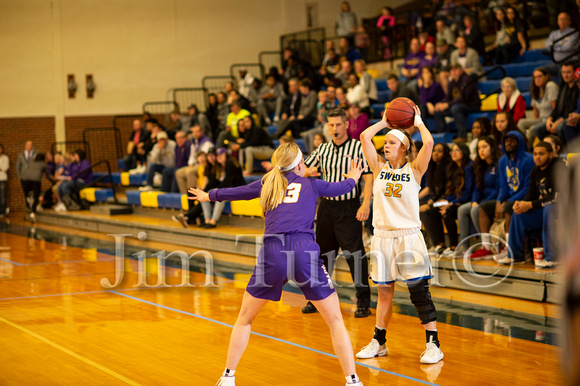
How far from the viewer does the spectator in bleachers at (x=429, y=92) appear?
11.1 m

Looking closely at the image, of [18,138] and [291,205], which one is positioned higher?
[18,138]

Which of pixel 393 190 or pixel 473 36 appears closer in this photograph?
pixel 393 190

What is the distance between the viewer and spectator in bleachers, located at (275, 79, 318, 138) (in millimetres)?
13617

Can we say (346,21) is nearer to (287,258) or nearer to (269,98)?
(269,98)

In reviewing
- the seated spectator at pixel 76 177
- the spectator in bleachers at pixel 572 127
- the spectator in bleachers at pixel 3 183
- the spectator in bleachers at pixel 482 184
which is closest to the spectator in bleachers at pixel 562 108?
the spectator in bleachers at pixel 572 127

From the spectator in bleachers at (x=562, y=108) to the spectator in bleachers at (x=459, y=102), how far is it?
5.71 feet

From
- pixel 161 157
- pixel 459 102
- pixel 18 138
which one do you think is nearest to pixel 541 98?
pixel 459 102

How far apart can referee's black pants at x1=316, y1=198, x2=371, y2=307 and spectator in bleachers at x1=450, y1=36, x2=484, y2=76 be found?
651 cm

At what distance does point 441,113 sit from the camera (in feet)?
35.5

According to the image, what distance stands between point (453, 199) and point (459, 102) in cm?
316

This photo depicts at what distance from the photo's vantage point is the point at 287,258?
3.94 metres

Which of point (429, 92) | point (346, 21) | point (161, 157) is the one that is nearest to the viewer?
point (429, 92)

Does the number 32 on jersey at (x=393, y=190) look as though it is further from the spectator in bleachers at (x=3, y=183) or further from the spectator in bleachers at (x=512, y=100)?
the spectator in bleachers at (x=3, y=183)

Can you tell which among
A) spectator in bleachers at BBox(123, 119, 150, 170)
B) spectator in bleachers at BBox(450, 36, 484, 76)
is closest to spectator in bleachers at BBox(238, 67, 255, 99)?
spectator in bleachers at BBox(123, 119, 150, 170)
